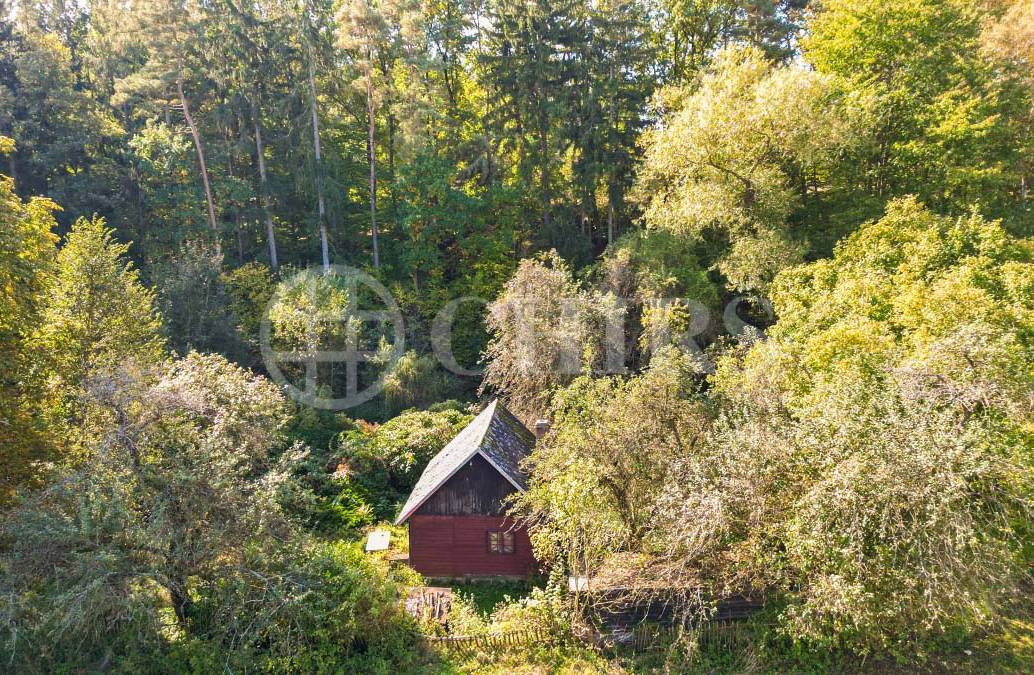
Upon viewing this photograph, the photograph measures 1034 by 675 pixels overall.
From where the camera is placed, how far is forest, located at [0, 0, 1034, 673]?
10141mm

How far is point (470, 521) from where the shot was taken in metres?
14.7

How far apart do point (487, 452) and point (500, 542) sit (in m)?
2.54

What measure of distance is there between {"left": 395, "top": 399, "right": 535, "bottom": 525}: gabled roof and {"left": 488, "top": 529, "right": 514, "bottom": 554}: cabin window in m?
1.49

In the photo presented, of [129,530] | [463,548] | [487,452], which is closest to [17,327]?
[129,530]

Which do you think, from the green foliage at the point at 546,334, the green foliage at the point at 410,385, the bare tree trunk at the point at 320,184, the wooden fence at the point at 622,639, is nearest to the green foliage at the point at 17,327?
the wooden fence at the point at 622,639

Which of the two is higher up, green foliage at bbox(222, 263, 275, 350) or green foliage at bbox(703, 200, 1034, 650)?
green foliage at bbox(222, 263, 275, 350)

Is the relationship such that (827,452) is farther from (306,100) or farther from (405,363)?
(306,100)

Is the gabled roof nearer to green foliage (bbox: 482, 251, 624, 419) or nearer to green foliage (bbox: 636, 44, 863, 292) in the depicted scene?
green foliage (bbox: 482, 251, 624, 419)

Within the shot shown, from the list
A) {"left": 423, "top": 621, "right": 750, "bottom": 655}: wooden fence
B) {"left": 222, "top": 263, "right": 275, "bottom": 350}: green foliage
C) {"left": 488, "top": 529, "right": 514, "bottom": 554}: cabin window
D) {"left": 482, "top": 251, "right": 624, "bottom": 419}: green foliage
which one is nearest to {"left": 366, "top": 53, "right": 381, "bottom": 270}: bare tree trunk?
{"left": 222, "top": 263, "right": 275, "bottom": 350}: green foliage

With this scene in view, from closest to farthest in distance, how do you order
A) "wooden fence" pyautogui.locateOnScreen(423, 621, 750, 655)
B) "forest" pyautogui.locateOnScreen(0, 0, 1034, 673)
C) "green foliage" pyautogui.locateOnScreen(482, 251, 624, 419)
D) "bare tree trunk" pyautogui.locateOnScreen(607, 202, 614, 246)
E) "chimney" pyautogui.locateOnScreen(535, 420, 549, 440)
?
"forest" pyautogui.locateOnScreen(0, 0, 1034, 673) < "wooden fence" pyautogui.locateOnScreen(423, 621, 750, 655) < "chimney" pyautogui.locateOnScreen(535, 420, 549, 440) < "green foliage" pyautogui.locateOnScreen(482, 251, 624, 419) < "bare tree trunk" pyautogui.locateOnScreen(607, 202, 614, 246)

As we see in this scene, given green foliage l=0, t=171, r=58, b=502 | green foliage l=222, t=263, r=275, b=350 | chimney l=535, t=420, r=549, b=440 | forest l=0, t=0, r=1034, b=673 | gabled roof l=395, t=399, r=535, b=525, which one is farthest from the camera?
green foliage l=222, t=263, r=275, b=350

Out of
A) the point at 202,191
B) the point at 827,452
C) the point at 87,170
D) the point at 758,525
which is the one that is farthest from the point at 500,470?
the point at 87,170

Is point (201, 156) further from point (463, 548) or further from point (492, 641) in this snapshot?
point (492, 641)

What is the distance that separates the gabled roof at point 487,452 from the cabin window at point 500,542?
58.8 inches
